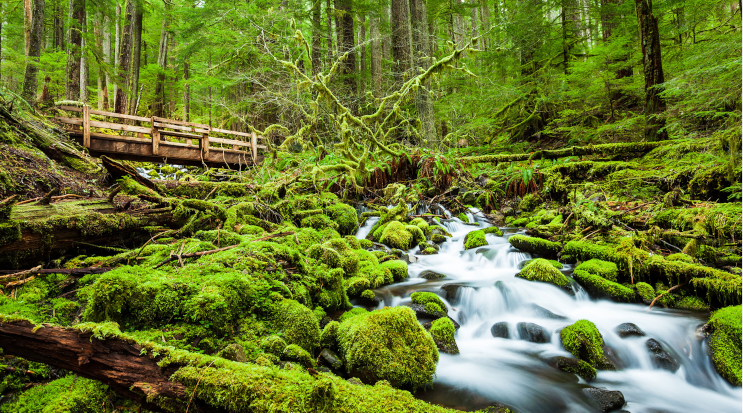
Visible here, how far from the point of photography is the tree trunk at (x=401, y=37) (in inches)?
405

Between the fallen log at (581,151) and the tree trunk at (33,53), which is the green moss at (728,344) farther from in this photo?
the tree trunk at (33,53)

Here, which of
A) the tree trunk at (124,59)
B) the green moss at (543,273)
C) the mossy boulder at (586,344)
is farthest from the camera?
the tree trunk at (124,59)

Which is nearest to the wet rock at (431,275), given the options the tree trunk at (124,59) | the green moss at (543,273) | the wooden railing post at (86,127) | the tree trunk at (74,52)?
the green moss at (543,273)

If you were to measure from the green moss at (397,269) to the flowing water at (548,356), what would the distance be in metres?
0.12

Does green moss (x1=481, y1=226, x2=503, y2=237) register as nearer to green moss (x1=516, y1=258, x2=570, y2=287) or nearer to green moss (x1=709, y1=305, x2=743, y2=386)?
green moss (x1=516, y1=258, x2=570, y2=287)

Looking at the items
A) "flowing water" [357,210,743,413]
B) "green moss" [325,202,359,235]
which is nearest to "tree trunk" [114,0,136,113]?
"green moss" [325,202,359,235]

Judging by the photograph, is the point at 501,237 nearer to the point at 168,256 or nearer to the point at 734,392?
the point at 734,392

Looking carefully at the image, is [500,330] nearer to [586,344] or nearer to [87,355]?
[586,344]

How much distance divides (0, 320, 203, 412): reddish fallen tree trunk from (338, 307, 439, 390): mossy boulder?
4.59 feet

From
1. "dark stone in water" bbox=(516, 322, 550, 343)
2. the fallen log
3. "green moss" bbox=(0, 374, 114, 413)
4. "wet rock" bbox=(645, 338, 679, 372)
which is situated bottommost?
"wet rock" bbox=(645, 338, 679, 372)

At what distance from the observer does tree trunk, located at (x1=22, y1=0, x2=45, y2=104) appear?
33.7 ft

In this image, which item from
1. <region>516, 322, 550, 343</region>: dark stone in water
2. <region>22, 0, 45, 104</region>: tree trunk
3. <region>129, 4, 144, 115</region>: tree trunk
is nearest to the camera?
<region>516, 322, 550, 343</region>: dark stone in water

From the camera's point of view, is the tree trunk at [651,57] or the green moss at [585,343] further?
the tree trunk at [651,57]

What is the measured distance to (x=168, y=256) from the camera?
3.56 meters
